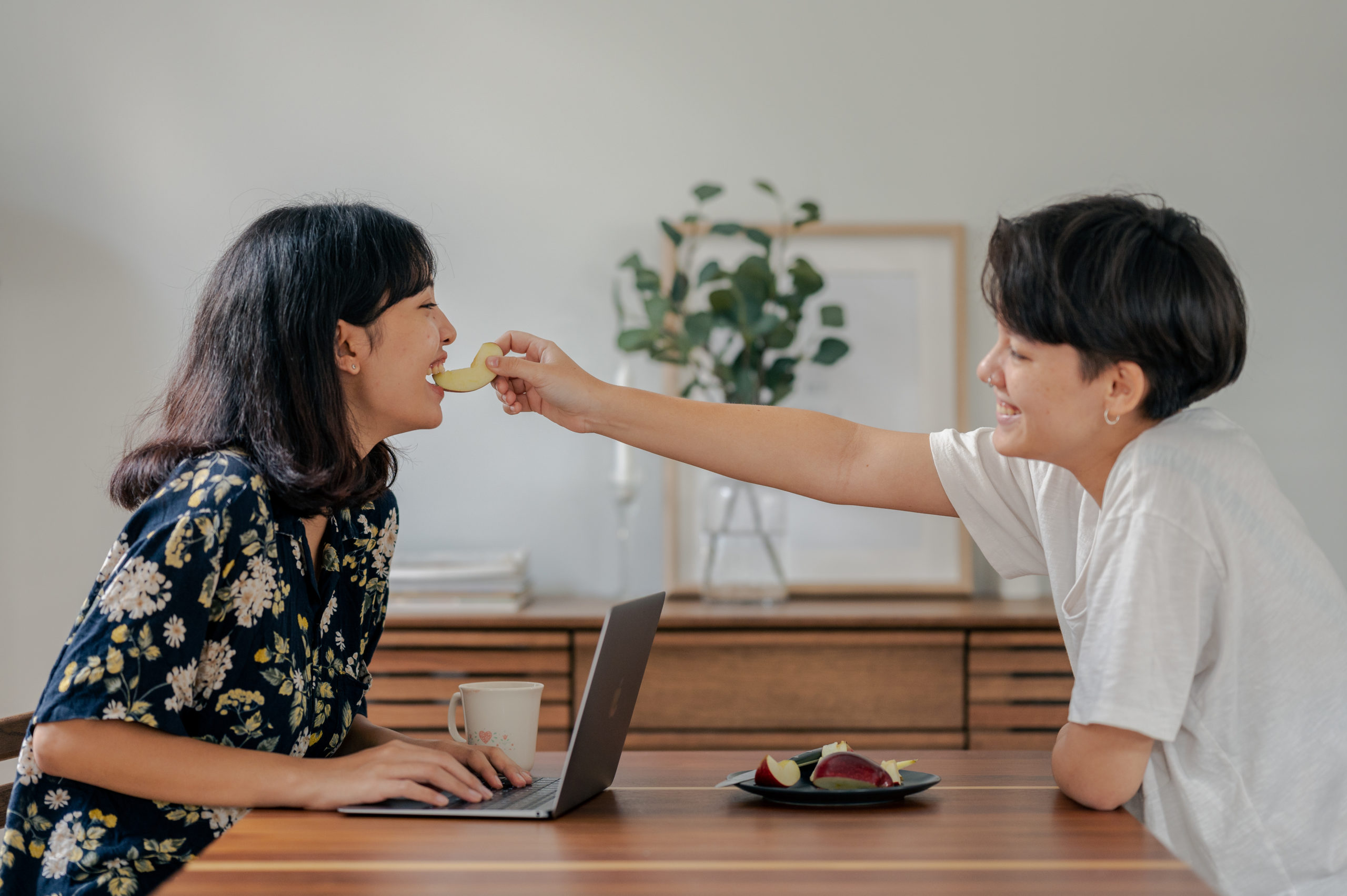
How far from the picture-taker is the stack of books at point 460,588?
266 cm

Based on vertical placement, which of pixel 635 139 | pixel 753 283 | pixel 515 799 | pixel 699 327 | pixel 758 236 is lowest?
pixel 515 799

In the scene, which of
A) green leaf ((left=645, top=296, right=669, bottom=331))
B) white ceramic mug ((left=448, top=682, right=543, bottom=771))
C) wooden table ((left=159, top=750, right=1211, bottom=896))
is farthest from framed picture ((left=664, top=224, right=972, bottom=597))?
wooden table ((left=159, top=750, right=1211, bottom=896))

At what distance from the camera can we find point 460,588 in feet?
8.81

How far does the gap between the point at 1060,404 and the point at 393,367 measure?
85 centimetres

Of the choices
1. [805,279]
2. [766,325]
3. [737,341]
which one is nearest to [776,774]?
[766,325]

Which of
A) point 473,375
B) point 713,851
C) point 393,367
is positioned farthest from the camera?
point 473,375

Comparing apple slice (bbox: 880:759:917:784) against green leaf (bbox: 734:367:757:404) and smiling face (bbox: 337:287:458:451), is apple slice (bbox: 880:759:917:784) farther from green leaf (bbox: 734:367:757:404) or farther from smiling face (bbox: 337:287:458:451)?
green leaf (bbox: 734:367:757:404)

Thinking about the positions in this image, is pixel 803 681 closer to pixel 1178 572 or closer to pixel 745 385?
pixel 745 385

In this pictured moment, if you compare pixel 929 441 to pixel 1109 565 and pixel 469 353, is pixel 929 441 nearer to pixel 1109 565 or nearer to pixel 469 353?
pixel 1109 565

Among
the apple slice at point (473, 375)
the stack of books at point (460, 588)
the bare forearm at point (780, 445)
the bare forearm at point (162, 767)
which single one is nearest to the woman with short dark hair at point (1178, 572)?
the bare forearm at point (780, 445)

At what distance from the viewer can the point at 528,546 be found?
3072mm

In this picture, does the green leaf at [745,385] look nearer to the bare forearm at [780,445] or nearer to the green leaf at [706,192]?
Result: the green leaf at [706,192]

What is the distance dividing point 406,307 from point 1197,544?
1.01 metres

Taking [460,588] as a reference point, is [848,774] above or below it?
above
